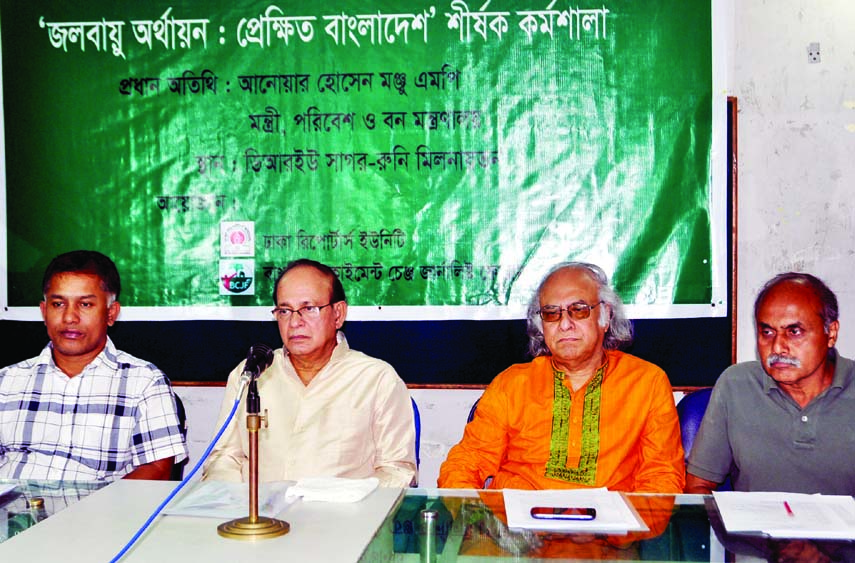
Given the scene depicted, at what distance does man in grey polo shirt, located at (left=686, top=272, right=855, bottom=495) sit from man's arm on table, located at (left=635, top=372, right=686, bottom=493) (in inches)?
2.0

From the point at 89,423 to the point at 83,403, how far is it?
0.22 ft

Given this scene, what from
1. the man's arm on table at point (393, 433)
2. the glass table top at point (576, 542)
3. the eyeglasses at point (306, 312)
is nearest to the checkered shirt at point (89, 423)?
the eyeglasses at point (306, 312)

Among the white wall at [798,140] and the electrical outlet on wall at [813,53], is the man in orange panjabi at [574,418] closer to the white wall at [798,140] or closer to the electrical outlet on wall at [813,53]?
the white wall at [798,140]

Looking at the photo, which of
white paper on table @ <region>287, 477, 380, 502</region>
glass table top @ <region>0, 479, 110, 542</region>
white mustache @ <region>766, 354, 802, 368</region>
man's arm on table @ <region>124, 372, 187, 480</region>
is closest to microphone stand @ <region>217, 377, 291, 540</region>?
white paper on table @ <region>287, 477, 380, 502</region>

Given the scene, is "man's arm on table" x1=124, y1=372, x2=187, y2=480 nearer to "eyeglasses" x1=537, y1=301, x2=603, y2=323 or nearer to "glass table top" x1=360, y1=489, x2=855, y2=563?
"glass table top" x1=360, y1=489, x2=855, y2=563

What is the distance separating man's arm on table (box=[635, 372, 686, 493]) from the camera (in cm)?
247

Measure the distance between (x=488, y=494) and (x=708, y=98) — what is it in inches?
77.3

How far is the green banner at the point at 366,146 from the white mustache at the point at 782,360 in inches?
36.9

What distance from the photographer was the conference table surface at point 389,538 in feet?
5.19

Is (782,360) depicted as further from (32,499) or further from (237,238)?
(237,238)

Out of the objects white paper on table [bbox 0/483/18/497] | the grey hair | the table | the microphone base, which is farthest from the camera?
the grey hair

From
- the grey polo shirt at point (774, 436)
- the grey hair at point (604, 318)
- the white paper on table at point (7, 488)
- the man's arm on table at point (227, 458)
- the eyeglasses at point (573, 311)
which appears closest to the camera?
the white paper on table at point (7, 488)

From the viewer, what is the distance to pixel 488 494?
2.01m

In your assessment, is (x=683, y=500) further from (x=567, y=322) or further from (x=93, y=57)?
(x=93, y=57)
